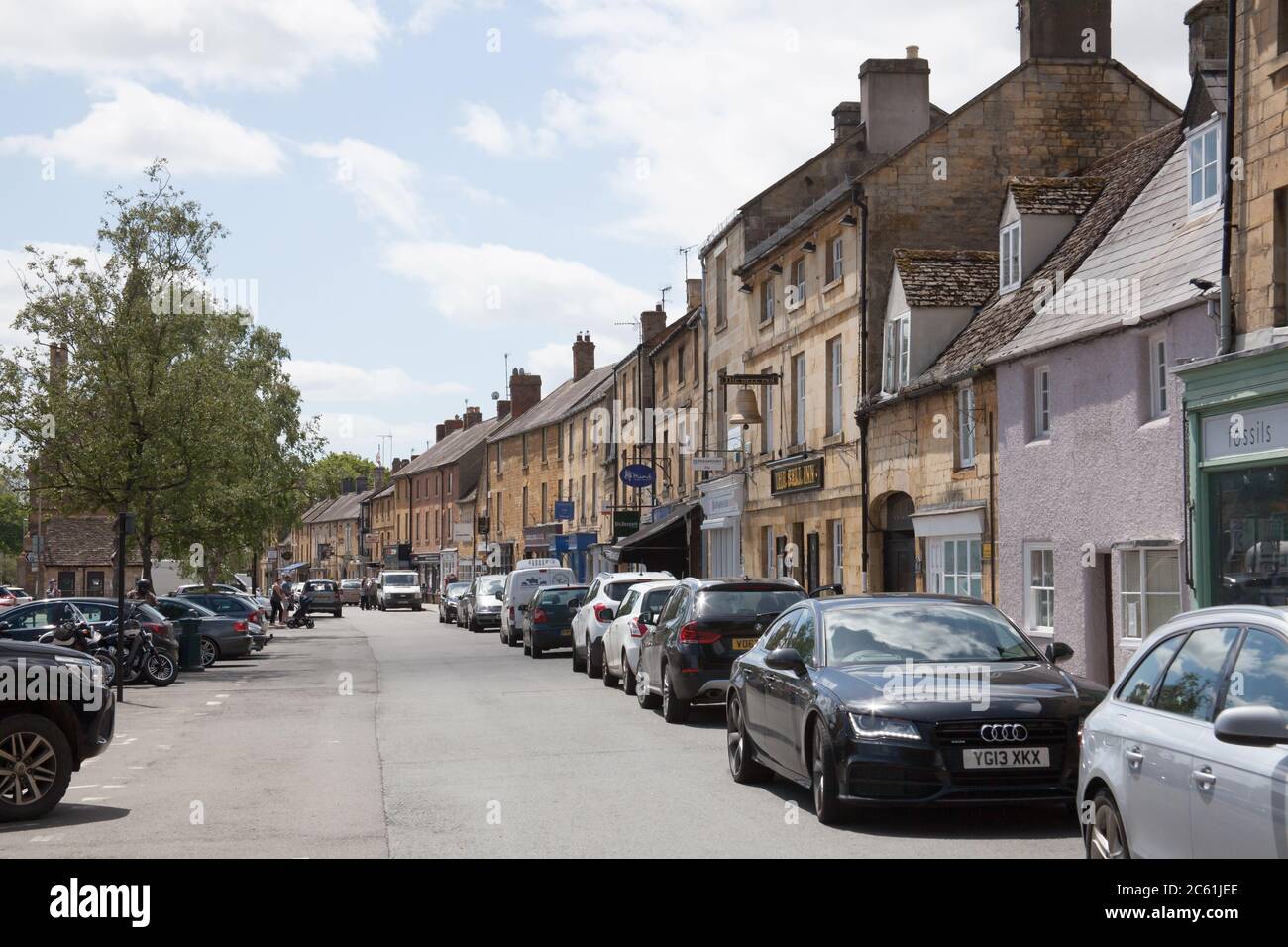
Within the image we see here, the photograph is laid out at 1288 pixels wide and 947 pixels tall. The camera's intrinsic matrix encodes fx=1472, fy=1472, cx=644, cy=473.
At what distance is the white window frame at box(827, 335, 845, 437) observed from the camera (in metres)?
29.0

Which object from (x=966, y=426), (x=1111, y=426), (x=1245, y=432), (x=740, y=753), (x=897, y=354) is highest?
(x=897, y=354)

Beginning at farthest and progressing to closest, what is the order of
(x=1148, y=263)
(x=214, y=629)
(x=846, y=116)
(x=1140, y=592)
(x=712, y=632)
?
(x=846, y=116), (x=214, y=629), (x=1148, y=263), (x=1140, y=592), (x=712, y=632)

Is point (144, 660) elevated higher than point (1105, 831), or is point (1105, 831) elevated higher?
point (1105, 831)

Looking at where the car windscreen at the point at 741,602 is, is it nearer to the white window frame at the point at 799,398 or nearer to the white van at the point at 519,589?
the white window frame at the point at 799,398

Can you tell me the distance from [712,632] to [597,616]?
9.32 metres

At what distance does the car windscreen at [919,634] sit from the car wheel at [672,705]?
20.2 feet

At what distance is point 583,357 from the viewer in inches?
2879

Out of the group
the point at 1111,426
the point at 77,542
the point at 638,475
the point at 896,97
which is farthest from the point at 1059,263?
the point at 77,542

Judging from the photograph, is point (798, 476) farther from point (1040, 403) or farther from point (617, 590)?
point (1040, 403)

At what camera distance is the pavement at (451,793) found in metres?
8.98

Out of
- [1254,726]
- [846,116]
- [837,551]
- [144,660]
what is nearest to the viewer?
[1254,726]

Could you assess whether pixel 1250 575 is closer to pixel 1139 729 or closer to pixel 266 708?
pixel 1139 729

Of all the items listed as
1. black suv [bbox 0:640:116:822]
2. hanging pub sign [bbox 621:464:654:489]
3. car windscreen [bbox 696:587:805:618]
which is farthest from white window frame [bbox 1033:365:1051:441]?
hanging pub sign [bbox 621:464:654:489]
